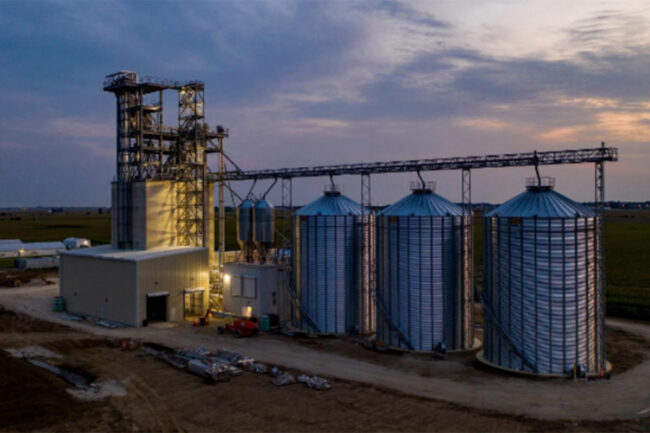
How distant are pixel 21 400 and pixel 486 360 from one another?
24886 millimetres

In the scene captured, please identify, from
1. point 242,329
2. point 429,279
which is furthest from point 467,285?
point 242,329

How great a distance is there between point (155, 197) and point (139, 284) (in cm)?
973

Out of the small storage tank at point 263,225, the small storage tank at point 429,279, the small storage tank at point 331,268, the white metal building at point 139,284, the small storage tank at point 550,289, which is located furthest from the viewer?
the small storage tank at point 263,225

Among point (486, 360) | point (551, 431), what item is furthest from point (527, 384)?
point (551, 431)

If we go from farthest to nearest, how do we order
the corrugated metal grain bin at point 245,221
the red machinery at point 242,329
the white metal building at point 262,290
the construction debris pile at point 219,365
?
the corrugated metal grain bin at point 245,221
the white metal building at point 262,290
the red machinery at point 242,329
the construction debris pile at point 219,365

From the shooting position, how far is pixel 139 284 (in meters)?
41.9

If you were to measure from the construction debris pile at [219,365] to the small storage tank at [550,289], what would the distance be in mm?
11502

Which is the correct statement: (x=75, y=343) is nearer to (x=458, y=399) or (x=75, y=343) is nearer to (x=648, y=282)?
(x=458, y=399)

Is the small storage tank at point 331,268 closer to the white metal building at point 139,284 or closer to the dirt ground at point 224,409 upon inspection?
the white metal building at point 139,284

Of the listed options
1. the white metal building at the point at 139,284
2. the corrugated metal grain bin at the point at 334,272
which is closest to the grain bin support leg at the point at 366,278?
the corrugated metal grain bin at the point at 334,272

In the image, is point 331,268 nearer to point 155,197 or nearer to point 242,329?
point 242,329

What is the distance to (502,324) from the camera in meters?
30.7

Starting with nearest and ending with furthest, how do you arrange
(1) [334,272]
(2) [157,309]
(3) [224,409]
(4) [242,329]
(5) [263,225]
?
(3) [224,409], (4) [242,329], (1) [334,272], (2) [157,309], (5) [263,225]

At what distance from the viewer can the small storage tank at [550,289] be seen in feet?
93.3
